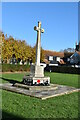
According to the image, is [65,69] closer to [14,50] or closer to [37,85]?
[14,50]

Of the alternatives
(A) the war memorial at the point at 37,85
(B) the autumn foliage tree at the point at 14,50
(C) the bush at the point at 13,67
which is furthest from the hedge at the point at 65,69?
(A) the war memorial at the point at 37,85

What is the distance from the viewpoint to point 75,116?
16.1 ft

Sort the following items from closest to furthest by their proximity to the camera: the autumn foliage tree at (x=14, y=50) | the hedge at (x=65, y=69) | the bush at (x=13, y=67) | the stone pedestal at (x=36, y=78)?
1. the stone pedestal at (x=36, y=78)
2. the bush at (x=13, y=67)
3. the hedge at (x=65, y=69)
4. the autumn foliage tree at (x=14, y=50)

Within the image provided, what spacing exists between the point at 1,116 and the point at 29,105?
1478 millimetres

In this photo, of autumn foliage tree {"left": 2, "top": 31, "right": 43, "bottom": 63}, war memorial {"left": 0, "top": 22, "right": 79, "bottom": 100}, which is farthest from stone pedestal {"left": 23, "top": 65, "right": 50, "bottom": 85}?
autumn foliage tree {"left": 2, "top": 31, "right": 43, "bottom": 63}

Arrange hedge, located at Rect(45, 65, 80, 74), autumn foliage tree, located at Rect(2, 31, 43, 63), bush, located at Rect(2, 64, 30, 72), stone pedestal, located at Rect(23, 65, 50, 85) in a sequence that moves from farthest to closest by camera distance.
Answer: autumn foliage tree, located at Rect(2, 31, 43, 63) < hedge, located at Rect(45, 65, 80, 74) < bush, located at Rect(2, 64, 30, 72) < stone pedestal, located at Rect(23, 65, 50, 85)

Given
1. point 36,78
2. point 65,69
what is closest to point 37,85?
point 36,78

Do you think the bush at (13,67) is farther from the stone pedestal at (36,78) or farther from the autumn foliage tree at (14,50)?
the stone pedestal at (36,78)

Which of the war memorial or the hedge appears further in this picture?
the hedge

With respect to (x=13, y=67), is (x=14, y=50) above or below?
above

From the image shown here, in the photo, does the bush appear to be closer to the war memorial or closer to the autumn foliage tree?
the autumn foliage tree

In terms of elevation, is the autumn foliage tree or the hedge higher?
the autumn foliage tree

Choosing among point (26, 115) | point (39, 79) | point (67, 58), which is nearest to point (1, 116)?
point (26, 115)

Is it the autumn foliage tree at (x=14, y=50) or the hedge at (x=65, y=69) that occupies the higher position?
the autumn foliage tree at (x=14, y=50)
